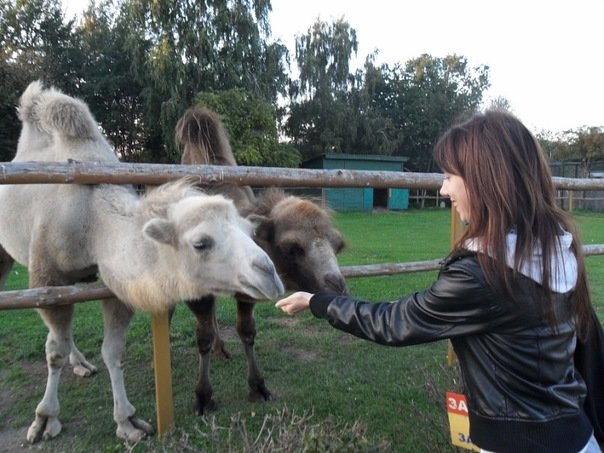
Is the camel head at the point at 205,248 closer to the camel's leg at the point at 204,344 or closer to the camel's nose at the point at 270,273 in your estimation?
the camel's nose at the point at 270,273

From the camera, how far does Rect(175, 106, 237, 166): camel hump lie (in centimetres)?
480

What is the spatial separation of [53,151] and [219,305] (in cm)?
358

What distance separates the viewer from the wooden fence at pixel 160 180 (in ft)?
9.45

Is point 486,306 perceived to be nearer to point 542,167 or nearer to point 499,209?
point 499,209

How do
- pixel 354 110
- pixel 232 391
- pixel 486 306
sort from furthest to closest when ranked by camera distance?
A: 1. pixel 354 110
2. pixel 232 391
3. pixel 486 306

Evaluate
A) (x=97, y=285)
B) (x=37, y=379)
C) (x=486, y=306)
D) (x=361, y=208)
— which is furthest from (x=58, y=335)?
(x=361, y=208)

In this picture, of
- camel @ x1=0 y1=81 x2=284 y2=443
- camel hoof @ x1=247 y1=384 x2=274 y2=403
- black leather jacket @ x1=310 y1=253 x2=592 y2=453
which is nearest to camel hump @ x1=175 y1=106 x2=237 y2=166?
Result: camel @ x1=0 y1=81 x2=284 y2=443

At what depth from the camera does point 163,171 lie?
3240 millimetres

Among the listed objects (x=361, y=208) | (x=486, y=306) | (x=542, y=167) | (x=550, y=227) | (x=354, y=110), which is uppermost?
(x=354, y=110)

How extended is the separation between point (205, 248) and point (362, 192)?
25588 millimetres

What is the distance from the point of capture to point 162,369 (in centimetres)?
335

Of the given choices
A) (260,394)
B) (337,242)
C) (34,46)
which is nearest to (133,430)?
(260,394)

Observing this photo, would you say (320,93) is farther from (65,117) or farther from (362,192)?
(65,117)

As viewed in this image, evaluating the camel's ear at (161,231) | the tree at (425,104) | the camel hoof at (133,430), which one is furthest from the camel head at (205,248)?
the tree at (425,104)
